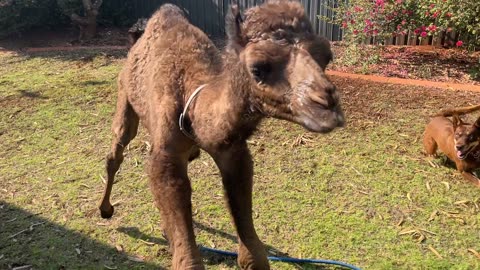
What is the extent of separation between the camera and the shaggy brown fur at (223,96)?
5.70ft

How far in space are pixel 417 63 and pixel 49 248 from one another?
6598 millimetres

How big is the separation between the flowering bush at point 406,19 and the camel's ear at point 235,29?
601 cm

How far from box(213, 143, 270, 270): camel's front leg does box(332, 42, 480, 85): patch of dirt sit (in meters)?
5.42

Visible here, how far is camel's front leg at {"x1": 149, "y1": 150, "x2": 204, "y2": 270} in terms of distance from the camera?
7.95ft

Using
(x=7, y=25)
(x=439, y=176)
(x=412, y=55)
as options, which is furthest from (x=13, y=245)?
(x=7, y=25)

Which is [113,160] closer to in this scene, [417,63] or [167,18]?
[167,18]

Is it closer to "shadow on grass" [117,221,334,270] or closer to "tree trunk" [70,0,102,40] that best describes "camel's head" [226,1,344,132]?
"shadow on grass" [117,221,334,270]

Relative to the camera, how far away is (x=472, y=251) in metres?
3.60

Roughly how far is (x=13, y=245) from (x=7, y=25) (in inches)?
325

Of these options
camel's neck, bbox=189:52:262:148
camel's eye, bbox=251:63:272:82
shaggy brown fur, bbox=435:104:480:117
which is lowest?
shaggy brown fur, bbox=435:104:480:117

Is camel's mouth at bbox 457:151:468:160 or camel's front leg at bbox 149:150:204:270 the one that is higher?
camel's front leg at bbox 149:150:204:270

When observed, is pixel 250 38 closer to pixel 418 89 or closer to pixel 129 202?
pixel 129 202

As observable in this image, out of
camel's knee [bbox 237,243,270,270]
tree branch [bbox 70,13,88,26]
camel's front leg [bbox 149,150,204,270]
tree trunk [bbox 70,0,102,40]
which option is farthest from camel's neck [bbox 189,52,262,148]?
tree branch [bbox 70,13,88,26]

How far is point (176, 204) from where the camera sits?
2.47 metres
